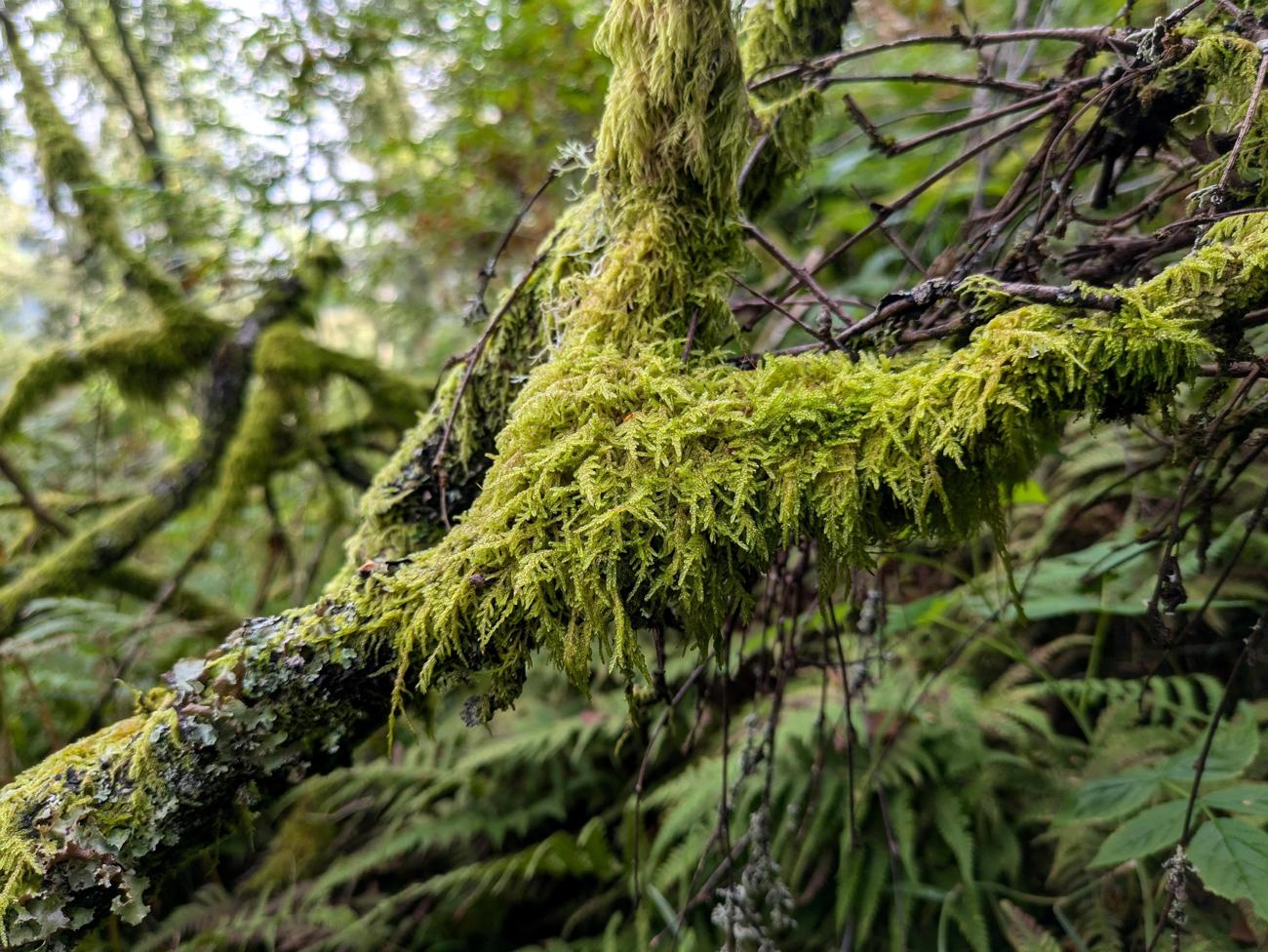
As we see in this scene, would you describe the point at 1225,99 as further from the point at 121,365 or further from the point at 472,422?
the point at 121,365

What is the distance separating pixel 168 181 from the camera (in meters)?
3.97

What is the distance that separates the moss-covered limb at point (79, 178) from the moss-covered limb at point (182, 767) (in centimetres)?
262

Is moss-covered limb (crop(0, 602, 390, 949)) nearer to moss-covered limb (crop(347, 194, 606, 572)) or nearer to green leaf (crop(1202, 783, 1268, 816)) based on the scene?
moss-covered limb (crop(347, 194, 606, 572))

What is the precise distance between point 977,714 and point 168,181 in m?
4.74

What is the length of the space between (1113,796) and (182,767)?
191 cm

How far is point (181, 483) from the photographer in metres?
3.04

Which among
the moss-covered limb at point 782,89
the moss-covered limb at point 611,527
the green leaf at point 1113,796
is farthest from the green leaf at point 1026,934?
Result: the moss-covered limb at point 782,89

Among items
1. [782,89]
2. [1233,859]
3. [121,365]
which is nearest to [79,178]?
[121,365]

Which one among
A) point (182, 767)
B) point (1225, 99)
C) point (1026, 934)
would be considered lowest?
point (1026, 934)

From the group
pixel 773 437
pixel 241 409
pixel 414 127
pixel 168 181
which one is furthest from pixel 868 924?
pixel 414 127

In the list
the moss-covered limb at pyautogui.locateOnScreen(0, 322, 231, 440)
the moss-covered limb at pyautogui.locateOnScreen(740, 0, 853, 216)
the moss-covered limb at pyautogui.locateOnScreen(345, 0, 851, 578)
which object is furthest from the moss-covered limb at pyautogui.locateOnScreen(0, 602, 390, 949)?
the moss-covered limb at pyautogui.locateOnScreen(0, 322, 231, 440)

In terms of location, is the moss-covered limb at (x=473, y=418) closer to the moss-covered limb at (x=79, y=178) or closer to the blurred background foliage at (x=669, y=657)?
the blurred background foliage at (x=669, y=657)

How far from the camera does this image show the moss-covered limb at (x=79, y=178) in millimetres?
3070

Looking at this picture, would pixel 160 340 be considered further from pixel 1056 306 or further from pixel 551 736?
pixel 1056 306
